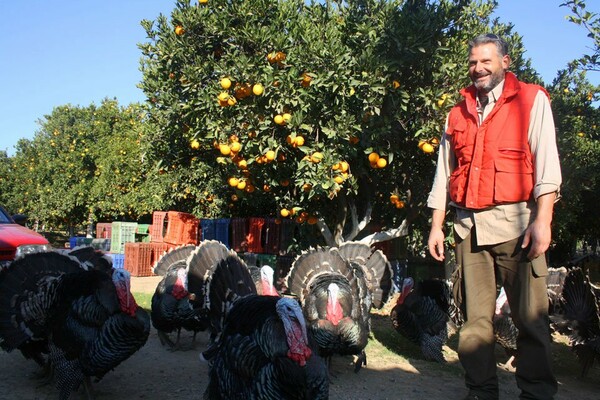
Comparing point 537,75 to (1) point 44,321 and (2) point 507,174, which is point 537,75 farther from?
(1) point 44,321

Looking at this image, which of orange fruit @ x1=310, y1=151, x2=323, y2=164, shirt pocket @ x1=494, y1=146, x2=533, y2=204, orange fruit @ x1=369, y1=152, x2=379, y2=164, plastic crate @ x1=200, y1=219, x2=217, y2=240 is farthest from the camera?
plastic crate @ x1=200, y1=219, x2=217, y2=240

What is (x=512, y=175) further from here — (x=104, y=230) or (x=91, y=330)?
(x=104, y=230)

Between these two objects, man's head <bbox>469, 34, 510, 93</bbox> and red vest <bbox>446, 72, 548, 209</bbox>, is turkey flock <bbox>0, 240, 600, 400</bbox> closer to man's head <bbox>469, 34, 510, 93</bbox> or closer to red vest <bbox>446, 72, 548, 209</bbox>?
red vest <bbox>446, 72, 548, 209</bbox>

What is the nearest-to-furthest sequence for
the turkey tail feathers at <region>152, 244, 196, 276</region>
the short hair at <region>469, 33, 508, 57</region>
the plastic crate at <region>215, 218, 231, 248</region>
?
the short hair at <region>469, 33, 508, 57</region> → the turkey tail feathers at <region>152, 244, 196, 276</region> → the plastic crate at <region>215, 218, 231, 248</region>

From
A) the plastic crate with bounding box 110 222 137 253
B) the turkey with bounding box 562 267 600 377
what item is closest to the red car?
the turkey with bounding box 562 267 600 377

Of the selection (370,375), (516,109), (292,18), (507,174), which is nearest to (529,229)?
(507,174)

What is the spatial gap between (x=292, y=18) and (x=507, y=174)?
4767 mm

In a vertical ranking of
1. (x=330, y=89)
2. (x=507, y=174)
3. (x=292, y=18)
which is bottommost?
(x=507, y=174)

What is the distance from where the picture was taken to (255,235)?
12.6 metres

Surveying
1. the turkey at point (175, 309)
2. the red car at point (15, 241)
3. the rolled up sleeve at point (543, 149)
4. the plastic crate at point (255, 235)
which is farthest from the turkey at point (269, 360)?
the plastic crate at point (255, 235)

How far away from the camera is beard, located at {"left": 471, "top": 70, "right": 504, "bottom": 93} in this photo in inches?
128

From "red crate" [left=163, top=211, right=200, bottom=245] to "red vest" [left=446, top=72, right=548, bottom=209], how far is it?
12082 millimetres

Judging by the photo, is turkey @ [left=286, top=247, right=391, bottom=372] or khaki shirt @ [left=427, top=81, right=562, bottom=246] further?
turkey @ [left=286, top=247, right=391, bottom=372]

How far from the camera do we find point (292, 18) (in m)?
7.07
